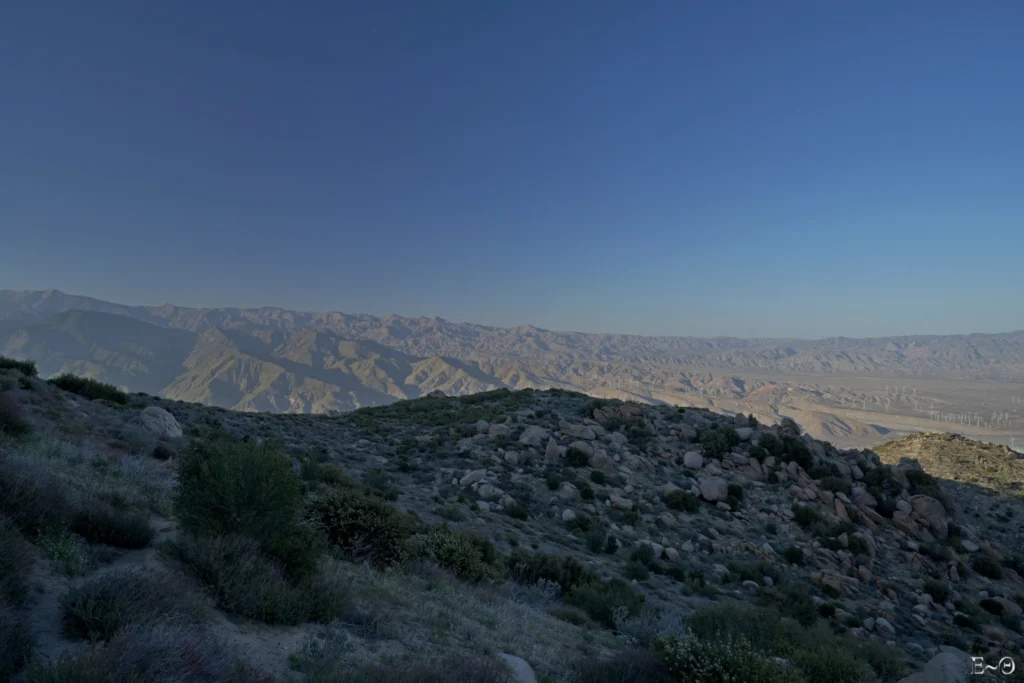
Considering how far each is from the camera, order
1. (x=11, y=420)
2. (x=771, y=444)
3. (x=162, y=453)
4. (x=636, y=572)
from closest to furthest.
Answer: (x=11, y=420), (x=636, y=572), (x=162, y=453), (x=771, y=444)

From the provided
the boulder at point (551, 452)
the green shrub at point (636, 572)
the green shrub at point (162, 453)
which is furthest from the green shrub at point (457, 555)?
the boulder at point (551, 452)

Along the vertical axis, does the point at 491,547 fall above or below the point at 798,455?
below

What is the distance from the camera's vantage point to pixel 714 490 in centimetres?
1859

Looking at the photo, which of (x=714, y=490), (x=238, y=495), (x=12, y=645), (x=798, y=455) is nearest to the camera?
(x=12, y=645)

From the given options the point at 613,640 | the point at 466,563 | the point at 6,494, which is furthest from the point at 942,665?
the point at 6,494

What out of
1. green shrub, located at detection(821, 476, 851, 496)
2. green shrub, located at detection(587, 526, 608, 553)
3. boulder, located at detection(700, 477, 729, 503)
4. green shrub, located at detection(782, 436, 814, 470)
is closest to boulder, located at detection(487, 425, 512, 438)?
green shrub, located at detection(587, 526, 608, 553)

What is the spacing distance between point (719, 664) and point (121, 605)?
22.4ft

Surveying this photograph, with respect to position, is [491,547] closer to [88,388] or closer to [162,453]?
[162,453]

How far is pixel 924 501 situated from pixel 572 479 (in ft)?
50.2

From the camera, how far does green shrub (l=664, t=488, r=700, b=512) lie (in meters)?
17.8

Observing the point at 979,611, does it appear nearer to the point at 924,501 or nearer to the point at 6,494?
the point at 924,501

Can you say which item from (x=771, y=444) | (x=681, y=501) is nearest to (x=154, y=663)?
(x=681, y=501)

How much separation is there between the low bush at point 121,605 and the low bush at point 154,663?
0.28 meters

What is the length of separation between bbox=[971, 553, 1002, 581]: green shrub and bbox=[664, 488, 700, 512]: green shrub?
1029 cm
